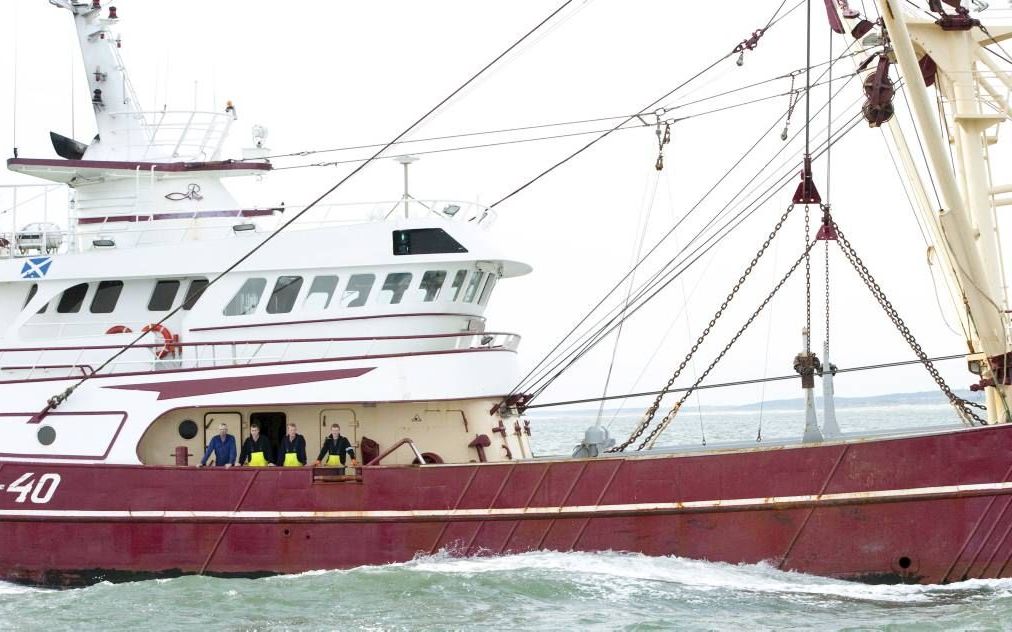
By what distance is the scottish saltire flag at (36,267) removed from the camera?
688 inches

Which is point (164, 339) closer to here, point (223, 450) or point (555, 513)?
point (223, 450)

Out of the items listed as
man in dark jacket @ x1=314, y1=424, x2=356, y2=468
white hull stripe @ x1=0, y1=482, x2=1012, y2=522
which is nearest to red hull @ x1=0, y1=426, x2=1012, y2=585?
white hull stripe @ x1=0, y1=482, x2=1012, y2=522

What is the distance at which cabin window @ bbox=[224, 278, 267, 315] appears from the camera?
1712cm

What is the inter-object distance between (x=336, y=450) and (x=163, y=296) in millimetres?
3566

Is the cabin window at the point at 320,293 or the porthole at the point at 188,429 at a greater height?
the cabin window at the point at 320,293

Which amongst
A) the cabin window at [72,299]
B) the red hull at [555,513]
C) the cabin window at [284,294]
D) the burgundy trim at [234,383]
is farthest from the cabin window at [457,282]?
the cabin window at [72,299]

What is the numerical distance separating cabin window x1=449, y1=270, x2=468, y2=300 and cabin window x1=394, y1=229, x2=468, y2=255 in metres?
0.38

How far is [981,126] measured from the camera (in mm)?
19438

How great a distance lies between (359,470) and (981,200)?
982 cm

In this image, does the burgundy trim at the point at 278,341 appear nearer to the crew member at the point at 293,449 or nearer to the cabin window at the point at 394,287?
the cabin window at the point at 394,287

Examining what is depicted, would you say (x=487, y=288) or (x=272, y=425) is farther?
(x=487, y=288)

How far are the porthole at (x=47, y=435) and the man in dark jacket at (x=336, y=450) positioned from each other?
11.0ft

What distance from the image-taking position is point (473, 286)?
17594mm

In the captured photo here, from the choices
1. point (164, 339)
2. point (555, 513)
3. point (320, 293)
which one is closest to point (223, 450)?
point (164, 339)
